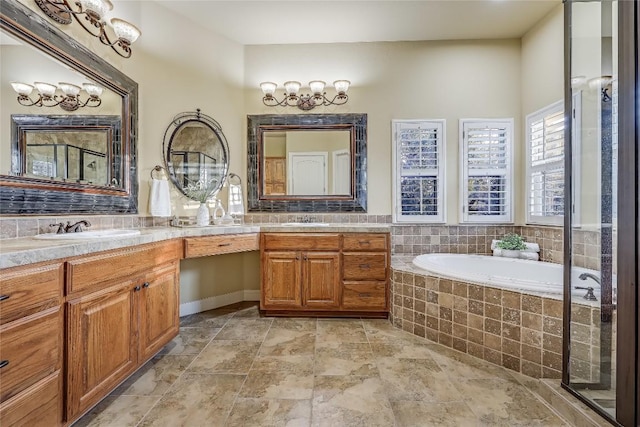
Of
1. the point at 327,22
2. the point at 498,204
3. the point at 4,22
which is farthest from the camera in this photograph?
the point at 498,204

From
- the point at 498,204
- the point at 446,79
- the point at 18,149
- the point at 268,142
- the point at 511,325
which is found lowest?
the point at 511,325

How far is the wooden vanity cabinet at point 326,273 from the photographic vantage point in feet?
9.07

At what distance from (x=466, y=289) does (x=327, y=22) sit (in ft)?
9.20

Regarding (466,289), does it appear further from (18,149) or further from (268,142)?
(18,149)

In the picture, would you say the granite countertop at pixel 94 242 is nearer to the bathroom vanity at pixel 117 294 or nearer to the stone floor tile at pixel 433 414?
the bathroom vanity at pixel 117 294

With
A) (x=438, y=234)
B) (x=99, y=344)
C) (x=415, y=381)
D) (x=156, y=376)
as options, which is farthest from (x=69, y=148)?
(x=438, y=234)

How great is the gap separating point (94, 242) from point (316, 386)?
143cm

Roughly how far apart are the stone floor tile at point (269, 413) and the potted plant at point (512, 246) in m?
2.43

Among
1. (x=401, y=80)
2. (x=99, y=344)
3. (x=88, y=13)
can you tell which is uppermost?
(x=401, y=80)

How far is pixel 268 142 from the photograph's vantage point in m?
3.38

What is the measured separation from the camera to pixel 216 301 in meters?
3.14

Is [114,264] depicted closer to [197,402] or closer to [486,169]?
[197,402]

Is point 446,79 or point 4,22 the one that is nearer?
point 4,22

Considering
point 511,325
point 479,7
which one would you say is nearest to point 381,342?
point 511,325
